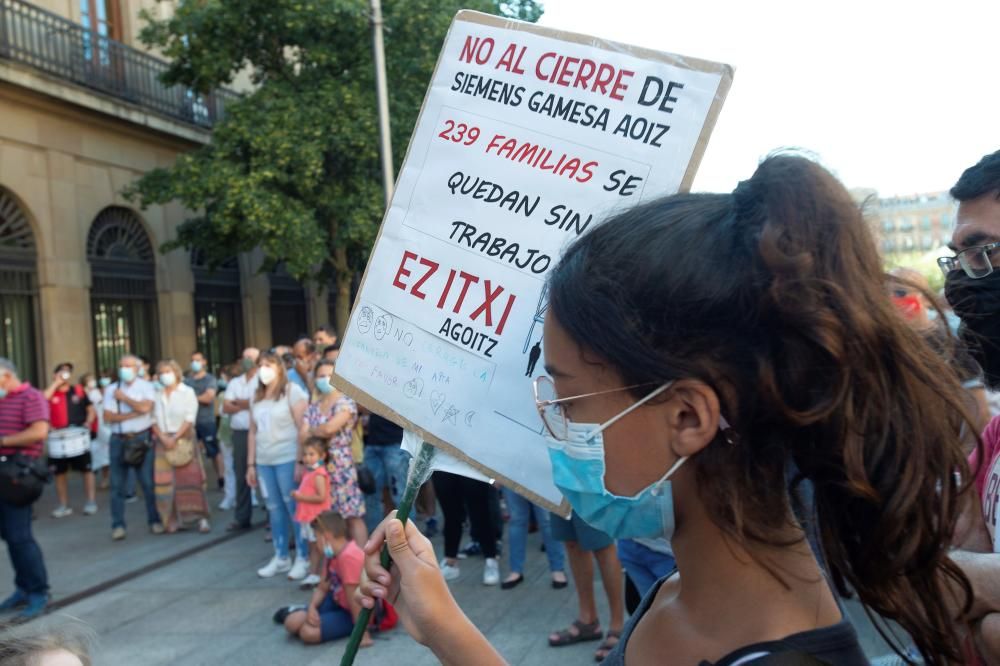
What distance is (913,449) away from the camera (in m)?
1.20

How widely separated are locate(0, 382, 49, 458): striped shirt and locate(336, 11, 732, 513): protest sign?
215 inches

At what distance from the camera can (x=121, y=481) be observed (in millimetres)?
8961

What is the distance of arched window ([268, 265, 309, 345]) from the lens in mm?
22828

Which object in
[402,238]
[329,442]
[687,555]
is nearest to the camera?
[687,555]

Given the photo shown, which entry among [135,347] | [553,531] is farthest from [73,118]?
[553,531]

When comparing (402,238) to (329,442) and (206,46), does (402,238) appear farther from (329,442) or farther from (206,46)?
(206,46)

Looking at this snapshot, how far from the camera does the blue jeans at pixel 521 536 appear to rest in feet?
21.0

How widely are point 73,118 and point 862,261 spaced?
17.1 meters

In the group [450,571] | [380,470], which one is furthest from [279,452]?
[450,571]

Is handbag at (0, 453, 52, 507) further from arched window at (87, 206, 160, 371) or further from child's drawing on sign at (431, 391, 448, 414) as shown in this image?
arched window at (87, 206, 160, 371)

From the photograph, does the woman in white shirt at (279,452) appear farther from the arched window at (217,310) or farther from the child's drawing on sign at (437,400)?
the arched window at (217,310)

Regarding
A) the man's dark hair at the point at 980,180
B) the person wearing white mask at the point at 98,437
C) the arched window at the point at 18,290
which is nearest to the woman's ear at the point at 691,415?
the man's dark hair at the point at 980,180

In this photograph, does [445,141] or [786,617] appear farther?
[445,141]

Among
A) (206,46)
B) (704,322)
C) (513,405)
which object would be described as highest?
(206,46)
